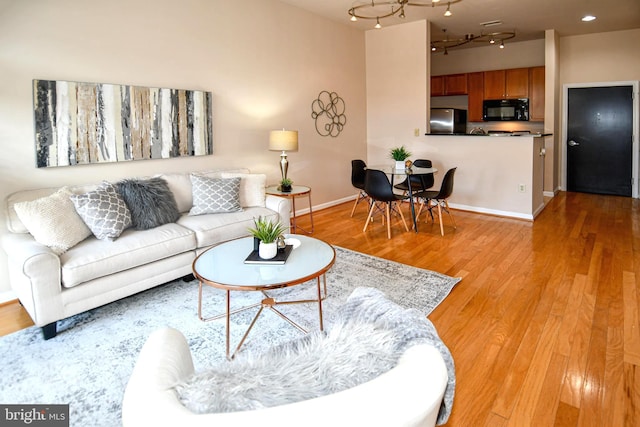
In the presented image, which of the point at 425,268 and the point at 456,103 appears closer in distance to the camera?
the point at 425,268

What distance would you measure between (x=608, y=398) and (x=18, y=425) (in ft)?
8.54

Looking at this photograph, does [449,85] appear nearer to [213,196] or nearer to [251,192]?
[251,192]

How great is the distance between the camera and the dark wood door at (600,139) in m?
6.52

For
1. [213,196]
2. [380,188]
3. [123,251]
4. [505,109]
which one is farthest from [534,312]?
[505,109]

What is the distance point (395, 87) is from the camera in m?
6.31

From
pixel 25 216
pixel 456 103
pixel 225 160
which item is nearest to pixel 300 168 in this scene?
pixel 225 160

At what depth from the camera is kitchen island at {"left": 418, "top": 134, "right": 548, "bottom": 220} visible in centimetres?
522

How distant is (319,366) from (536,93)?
739 centimetres

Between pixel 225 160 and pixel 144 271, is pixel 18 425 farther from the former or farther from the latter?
pixel 225 160

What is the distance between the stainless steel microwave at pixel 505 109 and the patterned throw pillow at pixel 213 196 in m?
5.53

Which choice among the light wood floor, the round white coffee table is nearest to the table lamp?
the light wood floor

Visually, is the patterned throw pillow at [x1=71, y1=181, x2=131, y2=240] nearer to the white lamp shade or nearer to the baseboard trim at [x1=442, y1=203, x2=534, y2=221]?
the white lamp shade

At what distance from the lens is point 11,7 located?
9.50 feet

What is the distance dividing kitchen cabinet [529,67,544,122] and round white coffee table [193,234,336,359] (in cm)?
586
